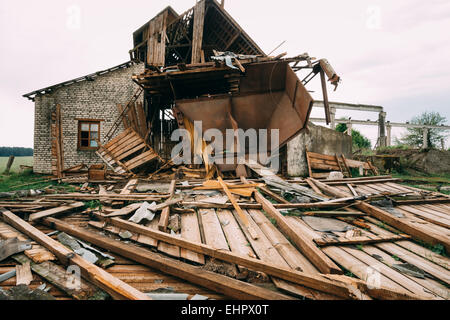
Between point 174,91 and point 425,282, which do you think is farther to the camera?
point 174,91

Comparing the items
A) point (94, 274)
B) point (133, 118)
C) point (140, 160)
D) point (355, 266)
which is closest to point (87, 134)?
point (133, 118)

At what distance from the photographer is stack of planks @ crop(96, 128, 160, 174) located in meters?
6.78

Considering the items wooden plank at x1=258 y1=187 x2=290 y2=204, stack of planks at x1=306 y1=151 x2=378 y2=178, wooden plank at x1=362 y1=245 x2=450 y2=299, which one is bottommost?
wooden plank at x1=362 y1=245 x2=450 y2=299

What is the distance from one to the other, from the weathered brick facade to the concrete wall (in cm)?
A: 824

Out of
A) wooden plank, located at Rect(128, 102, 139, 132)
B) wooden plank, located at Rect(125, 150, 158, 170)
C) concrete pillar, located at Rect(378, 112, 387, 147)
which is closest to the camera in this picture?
wooden plank, located at Rect(125, 150, 158, 170)

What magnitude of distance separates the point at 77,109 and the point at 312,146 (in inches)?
432

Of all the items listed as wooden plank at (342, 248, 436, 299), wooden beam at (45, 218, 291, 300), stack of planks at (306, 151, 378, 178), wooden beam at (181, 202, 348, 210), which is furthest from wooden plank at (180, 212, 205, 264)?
stack of planks at (306, 151, 378, 178)

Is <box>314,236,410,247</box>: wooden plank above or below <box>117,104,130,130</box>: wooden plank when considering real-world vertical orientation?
below

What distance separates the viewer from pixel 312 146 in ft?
25.4

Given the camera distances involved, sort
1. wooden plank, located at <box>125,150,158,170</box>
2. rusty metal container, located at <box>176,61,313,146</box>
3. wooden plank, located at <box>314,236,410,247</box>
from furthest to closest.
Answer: wooden plank, located at <box>125,150,158,170</box>, rusty metal container, located at <box>176,61,313,146</box>, wooden plank, located at <box>314,236,410,247</box>

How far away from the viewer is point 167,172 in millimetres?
7008

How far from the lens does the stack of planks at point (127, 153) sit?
6.78 m

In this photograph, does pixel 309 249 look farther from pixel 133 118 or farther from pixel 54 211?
pixel 133 118

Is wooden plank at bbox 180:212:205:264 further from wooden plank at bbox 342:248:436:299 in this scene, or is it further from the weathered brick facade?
the weathered brick facade
